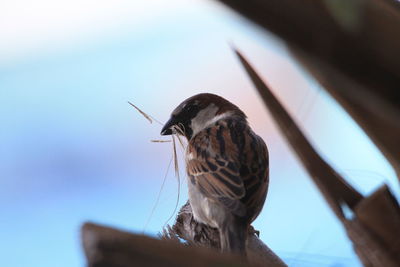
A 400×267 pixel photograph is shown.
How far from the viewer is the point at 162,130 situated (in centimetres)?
255

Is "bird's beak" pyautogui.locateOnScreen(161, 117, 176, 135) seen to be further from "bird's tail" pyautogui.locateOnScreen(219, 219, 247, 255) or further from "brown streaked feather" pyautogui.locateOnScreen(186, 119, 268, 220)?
"bird's tail" pyautogui.locateOnScreen(219, 219, 247, 255)

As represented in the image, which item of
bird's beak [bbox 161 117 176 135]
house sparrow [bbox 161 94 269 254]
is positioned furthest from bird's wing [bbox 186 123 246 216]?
bird's beak [bbox 161 117 176 135]

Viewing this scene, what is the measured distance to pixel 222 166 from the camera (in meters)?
2.25

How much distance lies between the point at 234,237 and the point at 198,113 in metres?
0.89

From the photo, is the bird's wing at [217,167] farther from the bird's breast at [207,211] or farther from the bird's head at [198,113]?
the bird's head at [198,113]

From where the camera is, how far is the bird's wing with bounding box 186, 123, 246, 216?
6.89 feet

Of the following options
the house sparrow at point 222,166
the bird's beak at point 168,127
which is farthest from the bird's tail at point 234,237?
the bird's beak at point 168,127

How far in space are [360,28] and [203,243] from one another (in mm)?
1550

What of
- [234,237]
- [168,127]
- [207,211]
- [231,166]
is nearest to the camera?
[234,237]

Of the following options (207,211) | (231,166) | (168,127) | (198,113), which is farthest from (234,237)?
(198,113)

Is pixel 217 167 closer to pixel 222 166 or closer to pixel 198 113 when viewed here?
pixel 222 166

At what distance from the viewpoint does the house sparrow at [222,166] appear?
2037 mm

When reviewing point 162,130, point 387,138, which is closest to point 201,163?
point 162,130

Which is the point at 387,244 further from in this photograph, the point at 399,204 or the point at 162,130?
the point at 162,130
